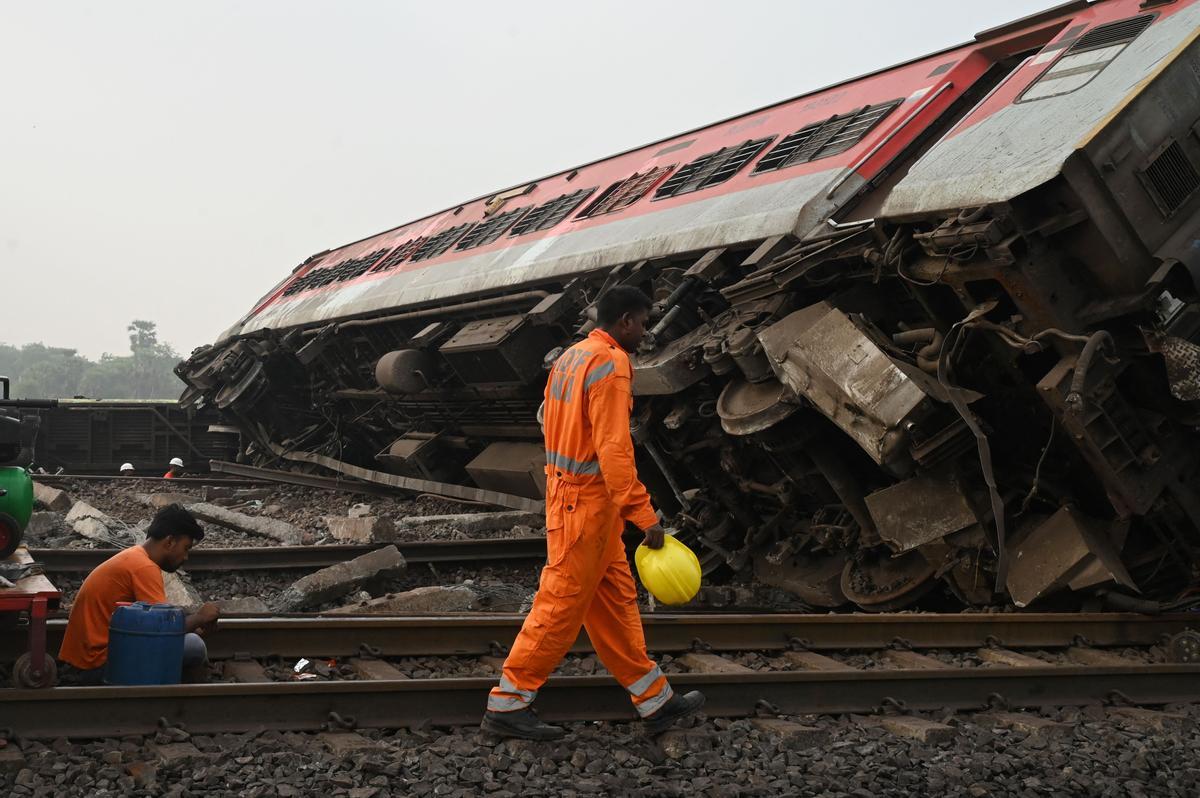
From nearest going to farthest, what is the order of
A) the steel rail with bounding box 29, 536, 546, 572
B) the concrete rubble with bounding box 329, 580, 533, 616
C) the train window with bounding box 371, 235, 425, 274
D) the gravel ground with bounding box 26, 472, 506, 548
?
the concrete rubble with bounding box 329, 580, 533, 616 < the steel rail with bounding box 29, 536, 546, 572 < the gravel ground with bounding box 26, 472, 506, 548 < the train window with bounding box 371, 235, 425, 274

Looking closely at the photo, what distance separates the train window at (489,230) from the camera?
1307 centimetres

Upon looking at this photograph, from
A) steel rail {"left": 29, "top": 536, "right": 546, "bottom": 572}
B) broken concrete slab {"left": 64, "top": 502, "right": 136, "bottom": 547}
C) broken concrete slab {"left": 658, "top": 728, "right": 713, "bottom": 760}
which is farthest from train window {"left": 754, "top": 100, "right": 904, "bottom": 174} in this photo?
broken concrete slab {"left": 64, "top": 502, "right": 136, "bottom": 547}

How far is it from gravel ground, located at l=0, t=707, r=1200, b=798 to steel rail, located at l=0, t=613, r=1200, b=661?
1051mm

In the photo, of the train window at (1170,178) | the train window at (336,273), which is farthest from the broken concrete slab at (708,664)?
the train window at (336,273)

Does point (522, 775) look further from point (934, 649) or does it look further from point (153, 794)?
point (934, 649)

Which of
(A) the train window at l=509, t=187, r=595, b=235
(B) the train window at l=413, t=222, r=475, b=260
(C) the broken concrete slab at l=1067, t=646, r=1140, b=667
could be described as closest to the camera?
(C) the broken concrete slab at l=1067, t=646, r=1140, b=667

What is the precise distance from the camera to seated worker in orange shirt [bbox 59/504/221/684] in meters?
4.12

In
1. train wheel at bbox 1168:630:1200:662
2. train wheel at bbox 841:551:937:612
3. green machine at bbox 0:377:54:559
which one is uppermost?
green machine at bbox 0:377:54:559

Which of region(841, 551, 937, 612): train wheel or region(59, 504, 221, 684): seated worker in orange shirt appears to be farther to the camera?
region(841, 551, 937, 612): train wheel

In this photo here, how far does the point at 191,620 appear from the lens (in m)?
4.29

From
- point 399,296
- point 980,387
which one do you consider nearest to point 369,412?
point 399,296

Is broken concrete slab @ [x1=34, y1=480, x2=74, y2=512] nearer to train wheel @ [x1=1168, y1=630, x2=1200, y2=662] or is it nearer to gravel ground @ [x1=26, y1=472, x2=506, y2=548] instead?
gravel ground @ [x1=26, y1=472, x2=506, y2=548]

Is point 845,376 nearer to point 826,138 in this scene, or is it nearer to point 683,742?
point 683,742

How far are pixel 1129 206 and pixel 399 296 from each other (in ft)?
31.3
